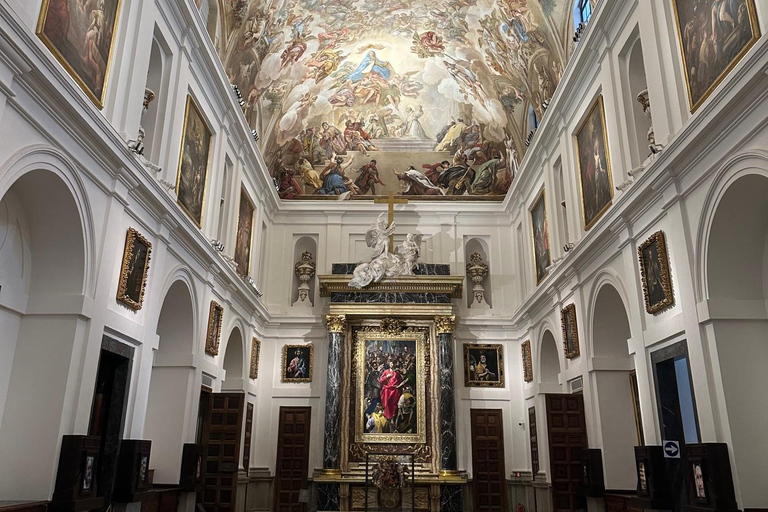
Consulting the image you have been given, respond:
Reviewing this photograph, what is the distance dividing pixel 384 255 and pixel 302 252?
3.11 meters

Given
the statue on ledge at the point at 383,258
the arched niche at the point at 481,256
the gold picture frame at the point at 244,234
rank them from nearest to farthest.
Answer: the gold picture frame at the point at 244,234
the statue on ledge at the point at 383,258
the arched niche at the point at 481,256

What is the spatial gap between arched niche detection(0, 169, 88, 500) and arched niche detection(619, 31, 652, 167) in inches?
354

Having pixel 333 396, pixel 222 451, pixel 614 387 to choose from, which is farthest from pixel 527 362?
pixel 222 451

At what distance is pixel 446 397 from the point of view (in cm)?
1902

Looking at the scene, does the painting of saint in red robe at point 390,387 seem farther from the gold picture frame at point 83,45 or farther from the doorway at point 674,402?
the gold picture frame at point 83,45

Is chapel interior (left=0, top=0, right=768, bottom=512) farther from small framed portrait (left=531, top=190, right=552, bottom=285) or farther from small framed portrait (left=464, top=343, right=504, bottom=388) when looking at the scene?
small framed portrait (left=531, top=190, right=552, bottom=285)

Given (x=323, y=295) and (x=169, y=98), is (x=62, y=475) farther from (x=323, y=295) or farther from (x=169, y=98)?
(x=323, y=295)

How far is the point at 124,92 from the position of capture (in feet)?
32.0

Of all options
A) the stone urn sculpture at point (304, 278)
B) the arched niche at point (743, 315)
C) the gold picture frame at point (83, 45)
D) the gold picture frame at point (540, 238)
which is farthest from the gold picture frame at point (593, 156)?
the stone urn sculpture at point (304, 278)

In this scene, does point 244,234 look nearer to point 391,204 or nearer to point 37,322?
point 391,204

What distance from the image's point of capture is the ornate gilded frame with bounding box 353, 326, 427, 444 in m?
18.9

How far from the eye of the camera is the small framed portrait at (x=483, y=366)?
2005cm

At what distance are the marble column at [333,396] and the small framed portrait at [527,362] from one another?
5.55m

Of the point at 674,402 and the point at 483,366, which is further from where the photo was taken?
the point at 483,366
